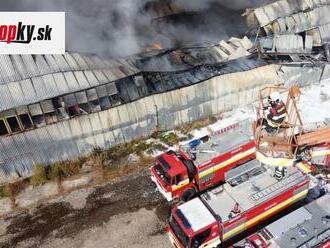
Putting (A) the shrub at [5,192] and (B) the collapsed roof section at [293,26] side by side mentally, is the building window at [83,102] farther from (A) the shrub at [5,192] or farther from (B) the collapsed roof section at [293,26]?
(B) the collapsed roof section at [293,26]

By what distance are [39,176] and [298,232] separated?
14635 mm

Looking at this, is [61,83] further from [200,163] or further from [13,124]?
[200,163]

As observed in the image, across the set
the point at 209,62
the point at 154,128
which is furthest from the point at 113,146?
the point at 209,62

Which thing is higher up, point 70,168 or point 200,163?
point 200,163

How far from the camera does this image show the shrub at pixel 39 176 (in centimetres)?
2464

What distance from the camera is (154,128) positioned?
2709 centimetres

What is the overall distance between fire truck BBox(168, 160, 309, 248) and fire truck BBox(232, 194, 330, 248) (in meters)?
1.27

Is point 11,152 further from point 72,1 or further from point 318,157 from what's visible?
point 318,157

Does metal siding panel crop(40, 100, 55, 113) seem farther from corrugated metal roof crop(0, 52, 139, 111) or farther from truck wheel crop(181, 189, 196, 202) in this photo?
truck wheel crop(181, 189, 196, 202)

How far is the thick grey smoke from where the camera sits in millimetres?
28234

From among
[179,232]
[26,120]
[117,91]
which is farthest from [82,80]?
[179,232]

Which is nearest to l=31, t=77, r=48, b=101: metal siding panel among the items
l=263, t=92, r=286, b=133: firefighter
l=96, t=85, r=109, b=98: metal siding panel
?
l=96, t=85, r=109, b=98: metal siding panel

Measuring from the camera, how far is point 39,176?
24625mm

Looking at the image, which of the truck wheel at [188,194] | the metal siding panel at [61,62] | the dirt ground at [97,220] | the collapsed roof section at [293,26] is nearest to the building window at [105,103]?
the metal siding panel at [61,62]
